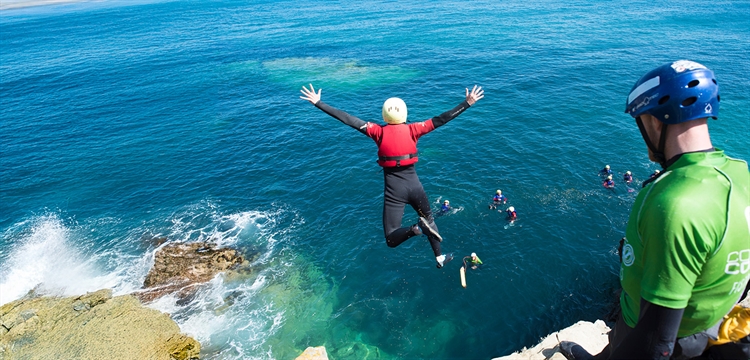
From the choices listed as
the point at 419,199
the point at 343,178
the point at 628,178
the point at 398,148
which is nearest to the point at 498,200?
the point at 628,178

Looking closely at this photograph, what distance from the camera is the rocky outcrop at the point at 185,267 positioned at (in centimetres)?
2505

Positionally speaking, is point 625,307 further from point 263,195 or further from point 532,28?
point 532,28

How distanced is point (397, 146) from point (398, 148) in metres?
0.06

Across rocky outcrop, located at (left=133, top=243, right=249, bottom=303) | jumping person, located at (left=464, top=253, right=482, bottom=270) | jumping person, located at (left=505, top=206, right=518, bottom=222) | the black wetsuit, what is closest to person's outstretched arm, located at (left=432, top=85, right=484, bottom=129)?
the black wetsuit

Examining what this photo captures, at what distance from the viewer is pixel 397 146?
8.51 metres

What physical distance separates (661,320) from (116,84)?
252 ft

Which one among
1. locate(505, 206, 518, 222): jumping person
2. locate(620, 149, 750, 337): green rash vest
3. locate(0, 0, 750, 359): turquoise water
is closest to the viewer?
locate(620, 149, 750, 337): green rash vest

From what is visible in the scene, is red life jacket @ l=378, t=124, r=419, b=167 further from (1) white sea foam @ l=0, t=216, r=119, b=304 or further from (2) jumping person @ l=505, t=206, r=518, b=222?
(1) white sea foam @ l=0, t=216, r=119, b=304

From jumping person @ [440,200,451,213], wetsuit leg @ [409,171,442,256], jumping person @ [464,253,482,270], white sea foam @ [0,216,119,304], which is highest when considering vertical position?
wetsuit leg @ [409,171,442,256]

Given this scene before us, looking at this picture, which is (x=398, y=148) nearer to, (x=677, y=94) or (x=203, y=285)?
(x=677, y=94)

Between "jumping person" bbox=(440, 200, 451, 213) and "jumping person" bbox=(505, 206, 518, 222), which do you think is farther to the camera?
"jumping person" bbox=(440, 200, 451, 213)

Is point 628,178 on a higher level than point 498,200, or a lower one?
higher

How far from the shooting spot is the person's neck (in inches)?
124

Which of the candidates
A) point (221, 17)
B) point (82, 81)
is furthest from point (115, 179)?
point (221, 17)
